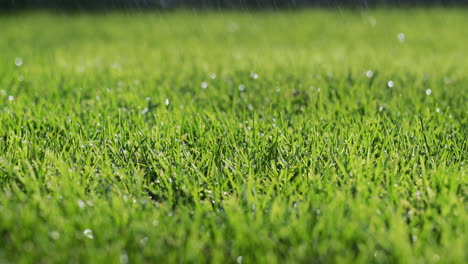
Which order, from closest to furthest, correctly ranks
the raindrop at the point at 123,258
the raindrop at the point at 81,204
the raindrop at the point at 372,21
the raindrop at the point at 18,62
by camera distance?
1. the raindrop at the point at 123,258
2. the raindrop at the point at 81,204
3. the raindrop at the point at 18,62
4. the raindrop at the point at 372,21

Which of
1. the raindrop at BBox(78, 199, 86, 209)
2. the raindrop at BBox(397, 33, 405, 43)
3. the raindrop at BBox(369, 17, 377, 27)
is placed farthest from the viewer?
the raindrop at BBox(369, 17, 377, 27)

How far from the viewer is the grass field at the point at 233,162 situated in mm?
1239

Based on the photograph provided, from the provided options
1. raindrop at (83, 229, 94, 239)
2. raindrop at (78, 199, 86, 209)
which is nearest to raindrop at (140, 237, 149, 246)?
raindrop at (83, 229, 94, 239)

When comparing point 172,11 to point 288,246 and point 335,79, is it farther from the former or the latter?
point 288,246

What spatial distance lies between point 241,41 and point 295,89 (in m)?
2.92

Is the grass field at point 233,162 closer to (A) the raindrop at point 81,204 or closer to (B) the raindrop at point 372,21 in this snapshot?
(A) the raindrop at point 81,204

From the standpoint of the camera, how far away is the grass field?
124 cm

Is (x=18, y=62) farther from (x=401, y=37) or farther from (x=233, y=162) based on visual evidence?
(x=401, y=37)

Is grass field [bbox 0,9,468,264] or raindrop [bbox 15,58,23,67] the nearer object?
grass field [bbox 0,9,468,264]

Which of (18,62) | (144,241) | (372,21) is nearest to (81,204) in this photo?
(144,241)

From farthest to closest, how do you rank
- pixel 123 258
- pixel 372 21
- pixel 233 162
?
pixel 372 21 → pixel 233 162 → pixel 123 258

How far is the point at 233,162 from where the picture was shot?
180 centimetres

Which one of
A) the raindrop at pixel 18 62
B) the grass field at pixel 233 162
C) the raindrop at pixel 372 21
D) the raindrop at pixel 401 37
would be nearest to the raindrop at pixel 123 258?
the grass field at pixel 233 162

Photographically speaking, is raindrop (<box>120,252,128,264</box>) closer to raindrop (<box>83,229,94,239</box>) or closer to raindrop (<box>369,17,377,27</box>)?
raindrop (<box>83,229,94,239</box>)
